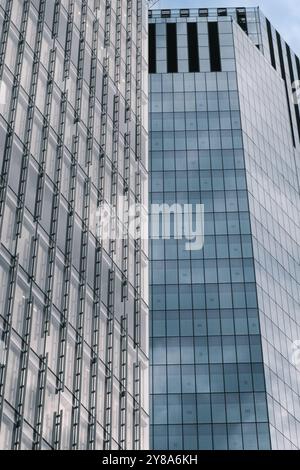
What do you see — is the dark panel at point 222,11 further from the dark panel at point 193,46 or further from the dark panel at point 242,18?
the dark panel at point 193,46

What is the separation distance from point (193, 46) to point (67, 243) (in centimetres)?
7484

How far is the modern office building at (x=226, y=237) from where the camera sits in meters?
83.9

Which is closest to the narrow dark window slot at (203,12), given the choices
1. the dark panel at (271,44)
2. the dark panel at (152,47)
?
the dark panel at (152,47)

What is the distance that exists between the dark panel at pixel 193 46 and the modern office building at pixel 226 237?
0.15 m

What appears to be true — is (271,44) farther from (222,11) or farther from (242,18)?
(222,11)

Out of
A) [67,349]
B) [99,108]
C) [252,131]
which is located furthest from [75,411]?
[252,131]

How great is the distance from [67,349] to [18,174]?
28.9 ft

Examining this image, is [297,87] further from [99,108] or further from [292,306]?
[99,108]

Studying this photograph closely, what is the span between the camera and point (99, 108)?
2265 inches

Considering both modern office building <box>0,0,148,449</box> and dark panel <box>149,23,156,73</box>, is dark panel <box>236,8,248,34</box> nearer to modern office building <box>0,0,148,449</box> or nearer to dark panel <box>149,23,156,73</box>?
dark panel <box>149,23,156,73</box>

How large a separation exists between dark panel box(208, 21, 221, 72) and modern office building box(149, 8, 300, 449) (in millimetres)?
160

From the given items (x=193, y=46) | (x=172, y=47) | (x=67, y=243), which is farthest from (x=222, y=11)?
(x=67, y=243)

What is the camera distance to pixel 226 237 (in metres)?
95.6

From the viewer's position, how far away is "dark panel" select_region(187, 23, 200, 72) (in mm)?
114125
